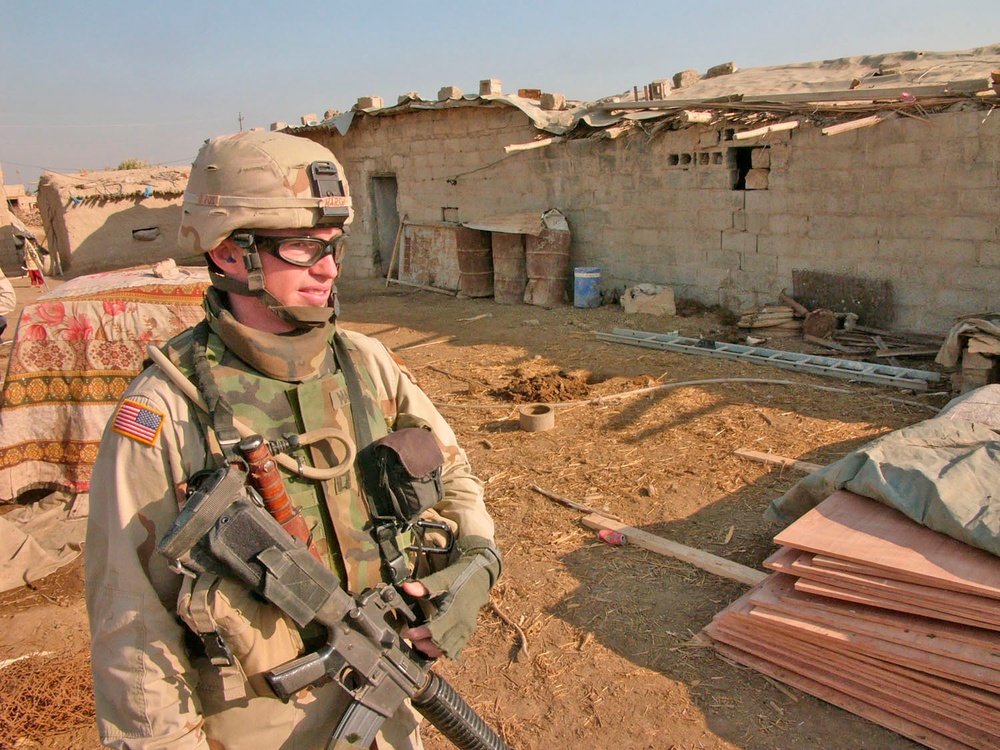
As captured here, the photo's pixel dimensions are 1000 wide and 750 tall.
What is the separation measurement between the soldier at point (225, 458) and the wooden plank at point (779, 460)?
357cm

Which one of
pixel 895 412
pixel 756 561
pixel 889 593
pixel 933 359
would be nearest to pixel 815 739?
pixel 889 593

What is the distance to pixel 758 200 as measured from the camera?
892 cm

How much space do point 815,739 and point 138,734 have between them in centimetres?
239

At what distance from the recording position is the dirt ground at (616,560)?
2.93m

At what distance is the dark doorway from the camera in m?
15.0

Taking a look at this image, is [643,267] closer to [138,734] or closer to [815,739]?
[815,739]

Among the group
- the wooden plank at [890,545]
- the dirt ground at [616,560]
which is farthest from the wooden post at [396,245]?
the wooden plank at [890,545]

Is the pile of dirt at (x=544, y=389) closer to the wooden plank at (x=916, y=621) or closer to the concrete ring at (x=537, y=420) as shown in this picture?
the concrete ring at (x=537, y=420)

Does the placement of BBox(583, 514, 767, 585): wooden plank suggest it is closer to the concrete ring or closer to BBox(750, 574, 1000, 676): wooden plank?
BBox(750, 574, 1000, 676): wooden plank

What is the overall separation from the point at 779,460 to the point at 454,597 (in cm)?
385

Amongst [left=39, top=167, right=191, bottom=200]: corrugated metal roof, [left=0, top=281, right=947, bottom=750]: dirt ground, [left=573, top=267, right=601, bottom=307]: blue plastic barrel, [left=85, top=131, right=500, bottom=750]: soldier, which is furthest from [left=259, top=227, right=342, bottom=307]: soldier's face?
[left=39, top=167, right=191, bottom=200]: corrugated metal roof

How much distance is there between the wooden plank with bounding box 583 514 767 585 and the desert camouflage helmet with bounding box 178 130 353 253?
288 centimetres

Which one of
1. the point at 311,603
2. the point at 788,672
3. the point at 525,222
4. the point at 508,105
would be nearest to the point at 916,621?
the point at 788,672

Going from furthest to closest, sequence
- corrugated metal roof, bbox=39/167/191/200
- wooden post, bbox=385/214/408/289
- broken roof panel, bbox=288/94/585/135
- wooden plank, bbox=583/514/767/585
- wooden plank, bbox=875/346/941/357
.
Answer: corrugated metal roof, bbox=39/167/191/200, wooden post, bbox=385/214/408/289, broken roof panel, bbox=288/94/585/135, wooden plank, bbox=875/346/941/357, wooden plank, bbox=583/514/767/585
